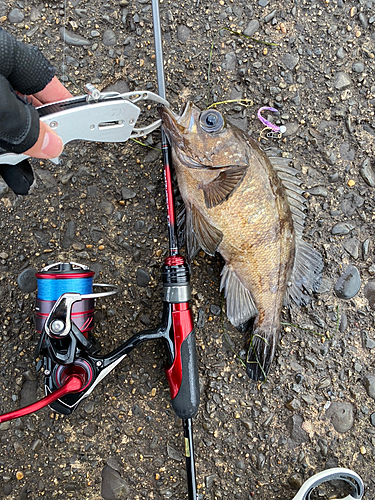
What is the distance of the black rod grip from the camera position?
6.37 ft

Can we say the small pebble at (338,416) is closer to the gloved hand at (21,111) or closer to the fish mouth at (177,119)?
the fish mouth at (177,119)

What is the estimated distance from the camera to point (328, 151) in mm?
2379

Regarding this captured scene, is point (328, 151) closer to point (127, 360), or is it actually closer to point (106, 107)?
point (106, 107)

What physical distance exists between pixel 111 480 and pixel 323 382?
1426 mm

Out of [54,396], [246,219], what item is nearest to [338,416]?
[246,219]

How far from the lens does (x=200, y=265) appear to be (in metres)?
2.29

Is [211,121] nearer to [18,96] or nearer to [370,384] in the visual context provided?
[18,96]

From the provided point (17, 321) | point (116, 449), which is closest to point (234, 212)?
point (17, 321)

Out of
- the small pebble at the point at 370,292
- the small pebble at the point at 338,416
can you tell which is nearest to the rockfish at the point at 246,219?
the small pebble at the point at 370,292

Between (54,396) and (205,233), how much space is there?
3.64 ft

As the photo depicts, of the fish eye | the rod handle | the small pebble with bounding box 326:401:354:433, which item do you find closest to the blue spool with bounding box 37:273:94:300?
the rod handle

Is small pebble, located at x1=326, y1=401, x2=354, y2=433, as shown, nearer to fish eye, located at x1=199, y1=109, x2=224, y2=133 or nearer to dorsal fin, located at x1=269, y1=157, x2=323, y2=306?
dorsal fin, located at x1=269, y1=157, x2=323, y2=306

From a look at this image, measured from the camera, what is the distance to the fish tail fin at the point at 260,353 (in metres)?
2.19

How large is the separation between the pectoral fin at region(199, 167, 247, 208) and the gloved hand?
82cm
